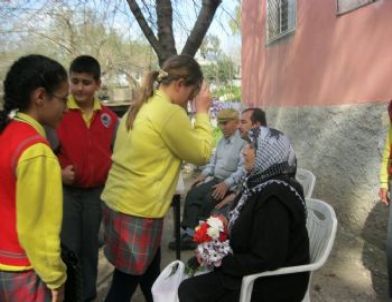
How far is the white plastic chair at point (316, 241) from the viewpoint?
2230mm

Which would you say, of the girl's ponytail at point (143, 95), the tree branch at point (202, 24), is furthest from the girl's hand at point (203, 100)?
the tree branch at point (202, 24)

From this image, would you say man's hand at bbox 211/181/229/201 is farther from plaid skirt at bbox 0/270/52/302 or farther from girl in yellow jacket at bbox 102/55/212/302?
plaid skirt at bbox 0/270/52/302

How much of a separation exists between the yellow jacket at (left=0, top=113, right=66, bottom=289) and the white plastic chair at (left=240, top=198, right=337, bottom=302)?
90 cm

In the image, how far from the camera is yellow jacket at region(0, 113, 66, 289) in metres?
1.62

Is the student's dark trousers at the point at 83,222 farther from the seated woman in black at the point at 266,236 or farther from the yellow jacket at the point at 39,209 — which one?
the yellow jacket at the point at 39,209

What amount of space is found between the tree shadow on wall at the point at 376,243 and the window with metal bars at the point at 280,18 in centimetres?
357

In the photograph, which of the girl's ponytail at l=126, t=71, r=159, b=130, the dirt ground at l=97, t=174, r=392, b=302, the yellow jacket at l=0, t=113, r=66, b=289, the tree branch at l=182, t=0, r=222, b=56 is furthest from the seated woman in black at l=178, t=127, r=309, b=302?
the tree branch at l=182, t=0, r=222, b=56

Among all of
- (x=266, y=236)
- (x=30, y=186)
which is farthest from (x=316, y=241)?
(x=30, y=186)

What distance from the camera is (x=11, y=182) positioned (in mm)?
1645

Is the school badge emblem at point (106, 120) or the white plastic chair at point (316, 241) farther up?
the school badge emblem at point (106, 120)

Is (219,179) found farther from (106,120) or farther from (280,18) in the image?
(280,18)

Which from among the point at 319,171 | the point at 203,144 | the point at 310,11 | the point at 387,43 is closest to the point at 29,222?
the point at 203,144

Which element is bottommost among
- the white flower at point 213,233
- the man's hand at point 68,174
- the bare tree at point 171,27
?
the white flower at point 213,233

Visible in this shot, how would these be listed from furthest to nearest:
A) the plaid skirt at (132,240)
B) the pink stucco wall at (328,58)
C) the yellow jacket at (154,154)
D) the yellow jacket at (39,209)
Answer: the pink stucco wall at (328,58) → the plaid skirt at (132,240) → the yellow jacket at (154,154) → the yellow jacket at (39,209)
